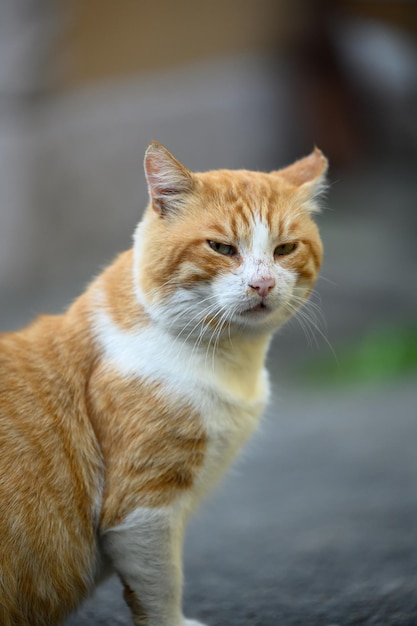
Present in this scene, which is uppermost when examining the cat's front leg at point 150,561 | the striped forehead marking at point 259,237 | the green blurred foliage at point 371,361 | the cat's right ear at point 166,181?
the cat's right ear at point 166,181

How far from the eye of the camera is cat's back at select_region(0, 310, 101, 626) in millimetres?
2781

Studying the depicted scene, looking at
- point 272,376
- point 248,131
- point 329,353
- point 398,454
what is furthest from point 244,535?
point 248,131

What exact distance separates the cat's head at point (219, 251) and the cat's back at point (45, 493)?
464mm

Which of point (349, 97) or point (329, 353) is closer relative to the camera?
point (329, 353)

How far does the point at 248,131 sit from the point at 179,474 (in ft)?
29.7

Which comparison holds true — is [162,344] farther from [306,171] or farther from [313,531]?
[313,531]

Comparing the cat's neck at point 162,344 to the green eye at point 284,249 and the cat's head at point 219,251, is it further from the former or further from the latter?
the green eye at point 284,249

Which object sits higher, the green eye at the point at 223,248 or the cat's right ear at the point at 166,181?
the cat's right ear at the point at 166,181

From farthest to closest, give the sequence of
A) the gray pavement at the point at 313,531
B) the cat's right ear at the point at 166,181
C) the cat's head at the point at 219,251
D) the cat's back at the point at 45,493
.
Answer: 1. the gray pavement at the point at 313,531
2. the cat's right ear at the point at 166,181
3. the cat's head at the point at 219,251
4. the cat's back at the point at 45,493

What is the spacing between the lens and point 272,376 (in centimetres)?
861

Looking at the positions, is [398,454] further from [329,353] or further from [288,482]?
[329,353]

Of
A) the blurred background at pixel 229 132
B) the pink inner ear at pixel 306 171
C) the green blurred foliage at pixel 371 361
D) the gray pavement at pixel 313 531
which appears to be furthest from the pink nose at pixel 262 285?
the green blurred foliage at pixel 371 361

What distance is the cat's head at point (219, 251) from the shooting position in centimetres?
289

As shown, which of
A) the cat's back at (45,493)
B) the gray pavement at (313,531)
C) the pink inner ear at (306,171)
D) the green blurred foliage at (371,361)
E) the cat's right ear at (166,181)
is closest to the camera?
the cat's back at (45,493)
